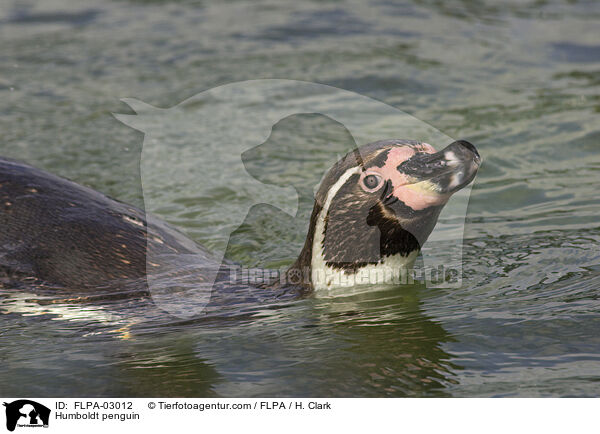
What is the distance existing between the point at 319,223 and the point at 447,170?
3.44ft

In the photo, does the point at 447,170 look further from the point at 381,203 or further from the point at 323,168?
the point at 323,168

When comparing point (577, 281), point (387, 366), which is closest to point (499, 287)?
point (577, 281)

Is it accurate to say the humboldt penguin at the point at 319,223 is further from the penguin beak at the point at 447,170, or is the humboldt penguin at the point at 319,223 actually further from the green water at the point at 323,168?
the green water at the point at 323,168

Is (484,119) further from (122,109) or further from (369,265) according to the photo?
(369,265)

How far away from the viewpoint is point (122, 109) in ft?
38.2

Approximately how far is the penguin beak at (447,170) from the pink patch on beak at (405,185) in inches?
1.2

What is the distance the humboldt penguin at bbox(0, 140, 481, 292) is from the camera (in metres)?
5.89

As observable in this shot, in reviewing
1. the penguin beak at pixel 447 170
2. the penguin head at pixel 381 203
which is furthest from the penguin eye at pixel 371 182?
the penguin beak at pixel 447 170

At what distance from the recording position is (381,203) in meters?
6.02

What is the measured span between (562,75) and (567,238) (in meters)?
5.13

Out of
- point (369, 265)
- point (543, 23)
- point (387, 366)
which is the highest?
point (543, 23)
